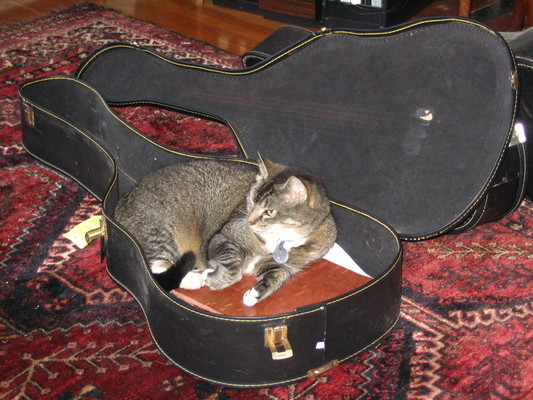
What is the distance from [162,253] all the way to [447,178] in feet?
2.07

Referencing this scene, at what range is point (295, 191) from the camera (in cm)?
144

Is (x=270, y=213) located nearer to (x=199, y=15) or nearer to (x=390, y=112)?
(x=390, y=112)

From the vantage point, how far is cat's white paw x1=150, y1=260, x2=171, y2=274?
150 centimetres

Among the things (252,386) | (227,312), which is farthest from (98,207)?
(252,386)

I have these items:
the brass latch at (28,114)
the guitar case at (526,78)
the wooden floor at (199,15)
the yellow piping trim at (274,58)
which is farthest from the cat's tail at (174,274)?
the wooden floor at (199,15)

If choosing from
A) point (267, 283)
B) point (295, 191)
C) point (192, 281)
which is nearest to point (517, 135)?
point (295, 191)

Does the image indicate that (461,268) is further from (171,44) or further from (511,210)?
(171,44)

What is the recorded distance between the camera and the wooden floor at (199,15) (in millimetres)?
2814

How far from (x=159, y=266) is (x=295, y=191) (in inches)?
13.4

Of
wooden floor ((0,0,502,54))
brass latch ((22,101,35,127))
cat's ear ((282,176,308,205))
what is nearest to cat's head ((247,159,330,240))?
cat's ear ((282,176,308,205))

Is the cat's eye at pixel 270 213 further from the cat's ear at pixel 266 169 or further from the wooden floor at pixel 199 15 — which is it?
the wooden floor at pixel 199 15

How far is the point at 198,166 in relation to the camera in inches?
64.1

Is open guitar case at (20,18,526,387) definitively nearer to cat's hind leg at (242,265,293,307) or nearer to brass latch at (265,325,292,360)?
brass latch at (265,325,292,360)

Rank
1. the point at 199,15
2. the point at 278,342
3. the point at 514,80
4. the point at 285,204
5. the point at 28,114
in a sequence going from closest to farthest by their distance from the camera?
the point at 278,342 < the point at 514,80 < the point at 285,204 < the point at 28,114 < the point at 199,15
